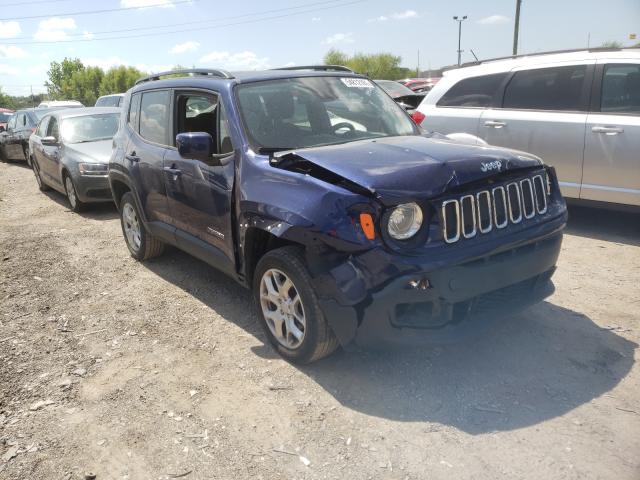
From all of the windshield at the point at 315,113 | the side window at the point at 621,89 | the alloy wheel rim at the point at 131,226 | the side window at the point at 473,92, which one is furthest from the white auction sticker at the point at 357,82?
the side window at the point at 621,89

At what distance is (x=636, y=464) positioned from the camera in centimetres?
249

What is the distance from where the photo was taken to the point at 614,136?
219 inches

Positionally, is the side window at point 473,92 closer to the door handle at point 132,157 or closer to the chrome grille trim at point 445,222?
the door handle at point 132,157

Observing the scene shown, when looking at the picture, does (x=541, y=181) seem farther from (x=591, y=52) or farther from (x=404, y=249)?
(x=591, y=52)

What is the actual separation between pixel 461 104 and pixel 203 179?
398 cm

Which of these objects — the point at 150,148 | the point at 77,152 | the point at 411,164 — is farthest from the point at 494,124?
the point at 77,152

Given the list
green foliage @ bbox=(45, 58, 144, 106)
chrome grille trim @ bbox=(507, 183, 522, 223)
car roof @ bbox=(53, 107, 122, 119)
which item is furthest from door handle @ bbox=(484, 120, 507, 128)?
green foliage @ bbox=(45, 58, 144, 106)

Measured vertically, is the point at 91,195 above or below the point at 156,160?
below

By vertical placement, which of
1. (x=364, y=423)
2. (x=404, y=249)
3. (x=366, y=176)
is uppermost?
(x=366, y=176)

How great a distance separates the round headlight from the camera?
9.54ft

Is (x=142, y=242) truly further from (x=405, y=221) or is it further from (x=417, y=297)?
(x=417, y=297)

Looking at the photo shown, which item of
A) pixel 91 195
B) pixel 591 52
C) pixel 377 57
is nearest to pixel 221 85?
pixel 591 52

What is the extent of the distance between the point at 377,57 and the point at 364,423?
248 ft

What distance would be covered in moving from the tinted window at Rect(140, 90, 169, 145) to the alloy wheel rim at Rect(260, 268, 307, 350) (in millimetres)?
1893
